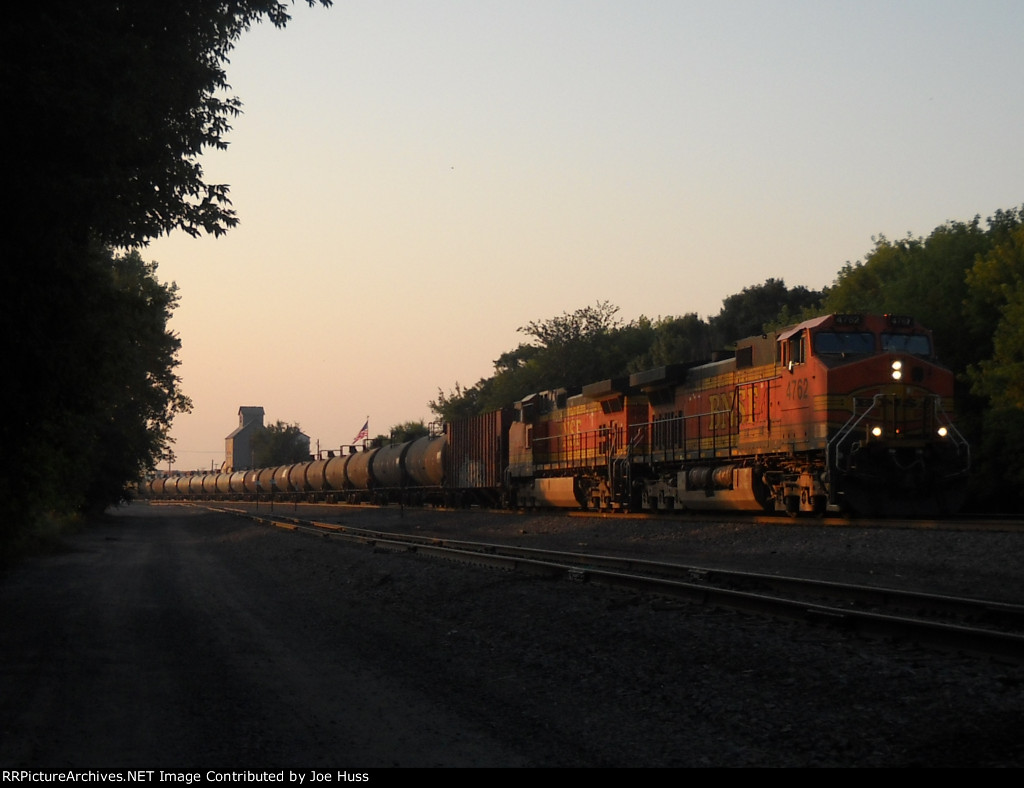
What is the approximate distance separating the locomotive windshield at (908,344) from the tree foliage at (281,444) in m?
130

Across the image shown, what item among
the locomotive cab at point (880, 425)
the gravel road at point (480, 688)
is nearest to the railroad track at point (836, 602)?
the gravel road at point (480, 688)

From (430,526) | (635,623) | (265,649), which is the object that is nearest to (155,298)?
(265,649)

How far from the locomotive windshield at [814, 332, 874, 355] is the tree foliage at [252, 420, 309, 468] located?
12950cm

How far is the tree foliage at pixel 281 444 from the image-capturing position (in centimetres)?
14875

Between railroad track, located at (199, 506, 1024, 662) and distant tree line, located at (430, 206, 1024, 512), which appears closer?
railroad track, located at (199, 506, 1024, 662)

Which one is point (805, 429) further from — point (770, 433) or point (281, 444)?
point (281, 444)

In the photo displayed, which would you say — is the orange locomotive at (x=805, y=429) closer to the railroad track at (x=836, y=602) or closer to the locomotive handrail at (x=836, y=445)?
the locomotive handrail at (x=836, y=445)

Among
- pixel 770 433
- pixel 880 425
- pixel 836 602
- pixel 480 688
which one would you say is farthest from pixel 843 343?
pixel 480 688

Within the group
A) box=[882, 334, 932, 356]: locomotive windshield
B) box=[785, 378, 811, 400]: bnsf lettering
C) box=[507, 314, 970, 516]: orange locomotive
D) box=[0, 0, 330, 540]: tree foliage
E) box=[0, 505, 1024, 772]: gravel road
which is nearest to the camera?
box=[0, 505, 1024, 772]: gravel road

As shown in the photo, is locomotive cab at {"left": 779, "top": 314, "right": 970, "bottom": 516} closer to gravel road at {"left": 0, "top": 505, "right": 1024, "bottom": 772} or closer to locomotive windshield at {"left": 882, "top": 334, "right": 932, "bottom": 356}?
locomotive windshield at {"left": 882, "top": 334, "right": 932, "bottom": 356}

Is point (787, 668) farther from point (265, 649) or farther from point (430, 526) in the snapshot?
point (430, 526)

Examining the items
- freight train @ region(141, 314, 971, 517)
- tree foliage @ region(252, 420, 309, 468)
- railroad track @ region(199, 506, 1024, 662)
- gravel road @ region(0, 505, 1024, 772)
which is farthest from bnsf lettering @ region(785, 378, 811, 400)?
tree foliage @ region(252, 420, 309, 468)

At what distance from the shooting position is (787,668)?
8.02 m

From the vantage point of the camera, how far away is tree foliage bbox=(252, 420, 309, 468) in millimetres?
148750
